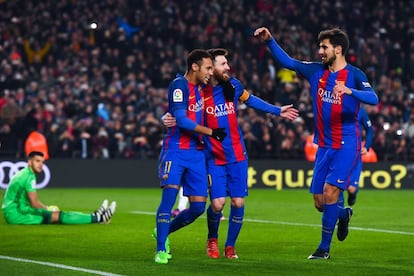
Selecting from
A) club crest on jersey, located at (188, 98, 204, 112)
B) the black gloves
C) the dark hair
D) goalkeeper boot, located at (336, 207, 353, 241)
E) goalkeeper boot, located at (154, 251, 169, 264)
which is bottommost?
goalkeeper boot, located at (154, 251, 169, 264)

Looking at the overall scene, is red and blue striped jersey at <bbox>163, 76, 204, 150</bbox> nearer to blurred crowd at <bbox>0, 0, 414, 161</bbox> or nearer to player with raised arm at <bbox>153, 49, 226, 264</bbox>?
player with raised arm at <bbox>153, 49, 226, 264</bbox>

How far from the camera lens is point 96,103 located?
28656mm

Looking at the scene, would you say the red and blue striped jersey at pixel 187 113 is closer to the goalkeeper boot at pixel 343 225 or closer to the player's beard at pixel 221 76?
the player's beard at pixel 221 76

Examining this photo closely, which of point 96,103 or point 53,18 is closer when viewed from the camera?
point 96,103

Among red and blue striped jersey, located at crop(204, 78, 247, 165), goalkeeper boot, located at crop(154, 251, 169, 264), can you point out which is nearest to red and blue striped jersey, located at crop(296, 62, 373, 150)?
red and blue striped jersey, located at crop(204, 78, 247, 165)

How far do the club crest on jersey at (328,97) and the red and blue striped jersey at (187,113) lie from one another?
1364 mm

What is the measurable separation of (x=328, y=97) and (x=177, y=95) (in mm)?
1778

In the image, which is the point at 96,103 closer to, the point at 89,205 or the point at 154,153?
the point at 154,153

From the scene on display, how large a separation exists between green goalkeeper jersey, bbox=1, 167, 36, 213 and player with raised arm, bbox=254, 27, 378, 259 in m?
5.83

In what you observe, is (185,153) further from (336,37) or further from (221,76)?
→ (336,37)

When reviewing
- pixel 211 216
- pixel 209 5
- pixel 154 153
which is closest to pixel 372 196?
pixel 154 153

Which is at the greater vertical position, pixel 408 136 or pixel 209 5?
pixel 209 5

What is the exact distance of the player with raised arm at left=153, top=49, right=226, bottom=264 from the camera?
11.0 meters

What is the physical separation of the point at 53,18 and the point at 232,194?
69.5 feet
